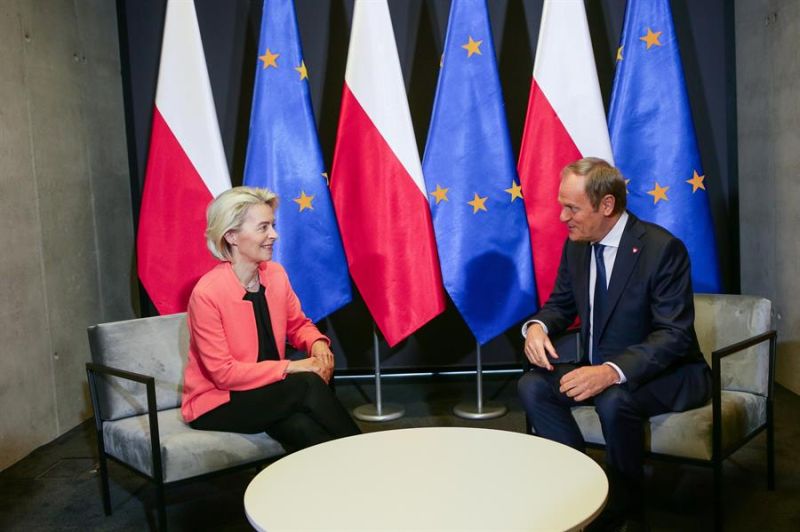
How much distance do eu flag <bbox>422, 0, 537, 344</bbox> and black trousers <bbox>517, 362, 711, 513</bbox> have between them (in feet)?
3.23

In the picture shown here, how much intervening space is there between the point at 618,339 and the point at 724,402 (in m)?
0.41

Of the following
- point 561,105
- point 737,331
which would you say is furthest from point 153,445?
point 561,105

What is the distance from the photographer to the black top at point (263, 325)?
2910 mm

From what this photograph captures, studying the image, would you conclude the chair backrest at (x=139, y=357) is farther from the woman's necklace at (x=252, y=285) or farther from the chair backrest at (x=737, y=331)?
the chair backrest at (x=737, y=331)

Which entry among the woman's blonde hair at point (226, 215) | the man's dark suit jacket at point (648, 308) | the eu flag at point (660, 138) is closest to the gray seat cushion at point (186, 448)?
the woman's blonde hair at point (226, 215)

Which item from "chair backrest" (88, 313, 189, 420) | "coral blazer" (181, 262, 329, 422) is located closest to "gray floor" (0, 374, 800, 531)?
"chair backrest" (88, 313, 189, 420)

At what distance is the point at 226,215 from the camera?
2.82 m

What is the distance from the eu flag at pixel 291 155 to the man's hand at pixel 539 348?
1200 millimetres

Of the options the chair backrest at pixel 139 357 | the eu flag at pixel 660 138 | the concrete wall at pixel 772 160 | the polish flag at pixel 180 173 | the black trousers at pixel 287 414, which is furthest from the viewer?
the concrete wall at pixel 772 160

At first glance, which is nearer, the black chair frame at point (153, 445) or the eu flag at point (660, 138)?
the black chair frame at point (153, 445)

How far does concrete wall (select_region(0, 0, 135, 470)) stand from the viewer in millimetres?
3725

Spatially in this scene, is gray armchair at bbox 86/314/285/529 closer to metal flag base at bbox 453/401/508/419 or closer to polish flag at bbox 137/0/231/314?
polish flag at bbox 137/0/231/314

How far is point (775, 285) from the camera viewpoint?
14.1ft

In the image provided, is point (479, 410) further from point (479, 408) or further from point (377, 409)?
Answer: point (377, 409)
